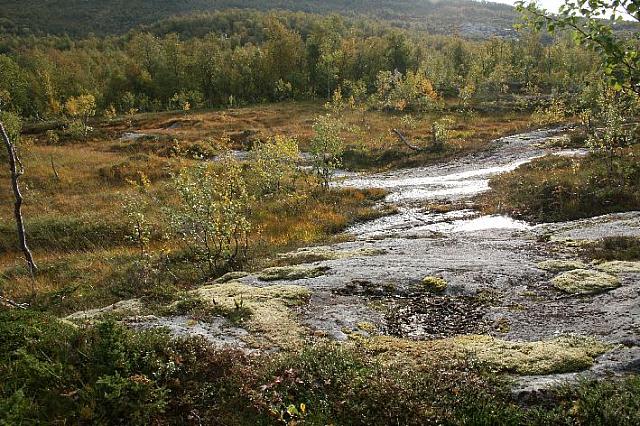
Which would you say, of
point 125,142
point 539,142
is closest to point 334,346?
point 539,142

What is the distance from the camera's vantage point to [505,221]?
21344mm

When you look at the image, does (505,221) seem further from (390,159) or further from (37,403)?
(390,159)

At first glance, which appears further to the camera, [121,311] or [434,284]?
[434,284]

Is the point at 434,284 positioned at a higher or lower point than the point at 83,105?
higher

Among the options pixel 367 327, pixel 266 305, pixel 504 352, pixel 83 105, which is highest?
pixel 504 352

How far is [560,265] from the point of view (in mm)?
11758

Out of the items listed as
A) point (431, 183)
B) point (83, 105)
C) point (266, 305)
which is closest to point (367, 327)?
point (266, 305)

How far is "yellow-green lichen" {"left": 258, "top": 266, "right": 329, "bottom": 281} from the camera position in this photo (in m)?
12.1

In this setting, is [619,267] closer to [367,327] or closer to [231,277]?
[367,327]

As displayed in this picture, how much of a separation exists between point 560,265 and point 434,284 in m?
3.59

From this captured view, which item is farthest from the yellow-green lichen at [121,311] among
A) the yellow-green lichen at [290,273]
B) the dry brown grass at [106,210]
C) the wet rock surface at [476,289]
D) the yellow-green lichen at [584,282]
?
the yellow-green lichen at [584,282]

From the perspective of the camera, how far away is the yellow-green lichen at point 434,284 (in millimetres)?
10953

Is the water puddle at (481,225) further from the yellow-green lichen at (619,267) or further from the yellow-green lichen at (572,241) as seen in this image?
the yellow-green lichen at (619,267)

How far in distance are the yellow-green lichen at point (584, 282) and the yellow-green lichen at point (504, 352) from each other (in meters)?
2.82
